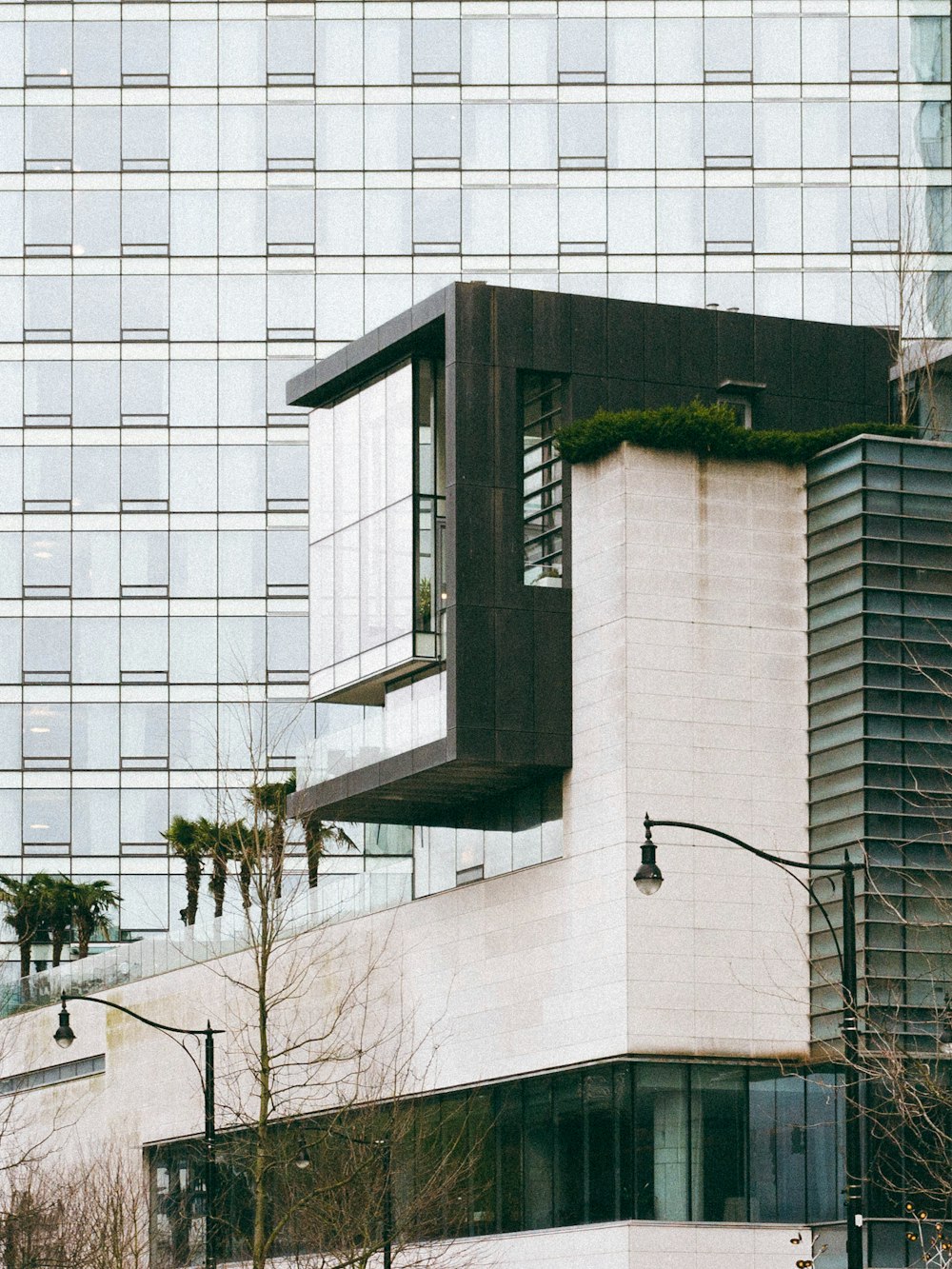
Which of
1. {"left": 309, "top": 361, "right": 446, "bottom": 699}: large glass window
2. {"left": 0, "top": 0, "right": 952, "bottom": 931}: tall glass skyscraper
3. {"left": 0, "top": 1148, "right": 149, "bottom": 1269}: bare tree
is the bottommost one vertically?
{"left": 0, "top": 1148, "right": 149, "bottom": 1269}: bare tree

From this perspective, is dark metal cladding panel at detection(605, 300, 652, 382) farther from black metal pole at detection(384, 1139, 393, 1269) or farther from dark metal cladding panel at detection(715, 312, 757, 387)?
black metal pole at detection(384, 1139, 393, 1269)

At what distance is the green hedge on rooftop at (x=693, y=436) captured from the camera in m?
47.7

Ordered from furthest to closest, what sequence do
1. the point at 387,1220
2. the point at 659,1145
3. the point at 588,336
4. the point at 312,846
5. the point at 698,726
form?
the point at 312,846
the point at 588,336
the point at 698,726
the point at 659,1145
the point at 387,1220

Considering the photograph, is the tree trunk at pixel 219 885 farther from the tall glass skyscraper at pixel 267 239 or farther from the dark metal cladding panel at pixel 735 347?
the dark metal cladding panel at pixel 735 347

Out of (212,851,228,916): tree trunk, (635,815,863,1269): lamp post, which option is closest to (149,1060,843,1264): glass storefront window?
(635,815,863,1269): lamp post

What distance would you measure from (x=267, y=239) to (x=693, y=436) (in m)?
51.2

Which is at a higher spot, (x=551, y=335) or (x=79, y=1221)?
(x=551, y=335)

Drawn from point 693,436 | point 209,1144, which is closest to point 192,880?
point 693,436

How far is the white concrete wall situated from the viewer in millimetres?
46594

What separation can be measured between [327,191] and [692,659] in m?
52.6

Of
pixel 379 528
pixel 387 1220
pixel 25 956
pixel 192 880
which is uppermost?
pixel 379 528

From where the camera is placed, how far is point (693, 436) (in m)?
47.9

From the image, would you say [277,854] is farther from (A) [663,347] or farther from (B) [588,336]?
(A) [663,347]

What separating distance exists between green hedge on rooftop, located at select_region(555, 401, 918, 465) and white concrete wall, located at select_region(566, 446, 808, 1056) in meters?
0.25
